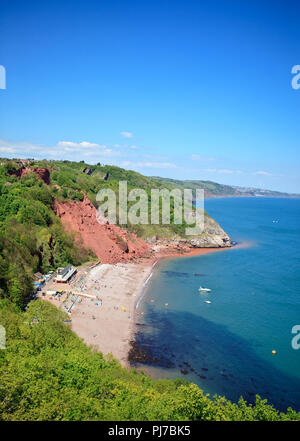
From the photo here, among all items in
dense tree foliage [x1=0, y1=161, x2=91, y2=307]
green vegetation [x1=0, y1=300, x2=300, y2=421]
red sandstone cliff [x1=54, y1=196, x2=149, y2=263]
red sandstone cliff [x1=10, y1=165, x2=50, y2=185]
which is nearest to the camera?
green vegetation [x1=0, y1=300, x2=300, y2=421]

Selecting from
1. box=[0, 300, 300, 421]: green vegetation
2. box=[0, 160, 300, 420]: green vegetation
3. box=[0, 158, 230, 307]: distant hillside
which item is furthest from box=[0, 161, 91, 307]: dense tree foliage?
box=[0, 300, 300, 421]: green vegetation

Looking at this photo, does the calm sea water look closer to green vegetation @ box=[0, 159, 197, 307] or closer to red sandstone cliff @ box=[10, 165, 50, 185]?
green vegetation @ box=[0, 159, 197, 307]

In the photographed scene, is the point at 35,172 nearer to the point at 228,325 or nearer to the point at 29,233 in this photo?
the point at 29,233

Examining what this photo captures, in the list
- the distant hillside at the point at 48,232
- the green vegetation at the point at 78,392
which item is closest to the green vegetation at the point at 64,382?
the green vegetation at the point at 78,392

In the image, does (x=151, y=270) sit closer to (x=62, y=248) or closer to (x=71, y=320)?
(x=62, y=248)

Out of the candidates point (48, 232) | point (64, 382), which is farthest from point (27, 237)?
point (64, 382)
